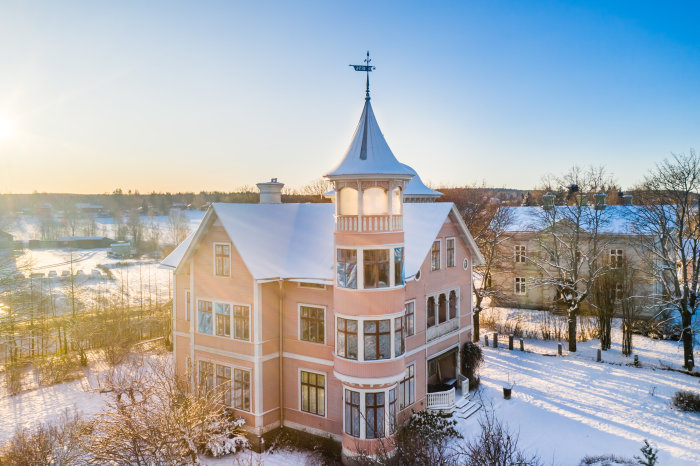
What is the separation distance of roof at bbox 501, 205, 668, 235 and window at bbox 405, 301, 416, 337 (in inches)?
798

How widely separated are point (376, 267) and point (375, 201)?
2509 millimetres

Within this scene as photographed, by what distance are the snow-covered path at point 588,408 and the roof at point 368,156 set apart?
10867mm

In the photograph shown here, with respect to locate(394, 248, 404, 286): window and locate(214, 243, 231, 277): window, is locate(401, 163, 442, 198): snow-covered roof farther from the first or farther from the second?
locate(214, 243, 231, 277): window

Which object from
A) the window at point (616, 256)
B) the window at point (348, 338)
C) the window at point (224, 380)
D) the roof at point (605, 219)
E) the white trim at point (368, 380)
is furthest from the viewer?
the roof at point (605, 219)

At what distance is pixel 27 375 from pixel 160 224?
225 feet

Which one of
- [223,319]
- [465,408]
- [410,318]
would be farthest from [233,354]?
[465,408]

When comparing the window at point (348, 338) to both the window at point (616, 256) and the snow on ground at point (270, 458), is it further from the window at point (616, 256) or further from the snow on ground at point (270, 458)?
the window at point (616, 256)

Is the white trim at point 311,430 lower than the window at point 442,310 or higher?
lower

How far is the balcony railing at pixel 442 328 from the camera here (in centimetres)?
2052

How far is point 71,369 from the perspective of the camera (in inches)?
1029

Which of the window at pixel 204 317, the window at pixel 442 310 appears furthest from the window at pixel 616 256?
the window at pixel 204 317

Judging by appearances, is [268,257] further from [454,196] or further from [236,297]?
[454,196]

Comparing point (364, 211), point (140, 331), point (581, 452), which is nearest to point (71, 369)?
point (140, 331)

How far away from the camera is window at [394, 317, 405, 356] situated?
55.3 ft
